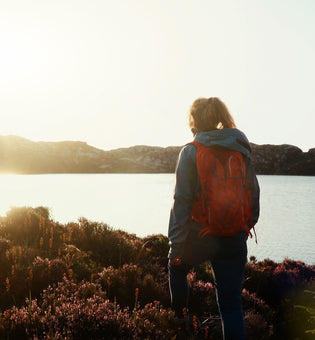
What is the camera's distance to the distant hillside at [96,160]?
165 m

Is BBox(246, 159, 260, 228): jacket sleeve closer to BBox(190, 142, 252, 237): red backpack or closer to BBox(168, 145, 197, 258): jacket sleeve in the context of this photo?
BBox(190, 142, 252, 237): red backpack

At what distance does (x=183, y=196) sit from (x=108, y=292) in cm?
244

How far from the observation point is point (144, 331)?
11.2 ft

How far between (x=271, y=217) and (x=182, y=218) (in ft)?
90.0

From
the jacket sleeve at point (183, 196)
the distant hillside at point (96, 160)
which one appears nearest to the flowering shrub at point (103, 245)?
the jacket sleeve at point (183, 196)

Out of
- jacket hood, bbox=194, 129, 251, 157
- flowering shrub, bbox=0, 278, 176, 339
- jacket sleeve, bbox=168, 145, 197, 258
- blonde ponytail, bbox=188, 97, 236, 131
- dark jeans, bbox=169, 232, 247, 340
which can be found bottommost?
flowering shrub, bbox=0, 278, 176, 339

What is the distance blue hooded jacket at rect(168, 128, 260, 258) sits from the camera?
109 inches

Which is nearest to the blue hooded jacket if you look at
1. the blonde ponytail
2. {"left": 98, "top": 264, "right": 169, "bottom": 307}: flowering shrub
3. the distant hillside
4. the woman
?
the woman

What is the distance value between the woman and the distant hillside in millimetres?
169067

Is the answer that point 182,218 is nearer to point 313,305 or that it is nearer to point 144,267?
point 144,267

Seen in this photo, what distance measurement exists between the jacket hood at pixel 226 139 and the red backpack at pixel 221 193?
46mm

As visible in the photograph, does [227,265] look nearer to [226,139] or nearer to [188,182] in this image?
[188,182]

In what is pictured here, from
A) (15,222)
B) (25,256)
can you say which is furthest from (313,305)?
(15,222)

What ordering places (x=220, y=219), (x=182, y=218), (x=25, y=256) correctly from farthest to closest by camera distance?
(x=25, y=256) < (x=182, y=218) < (x=220, y=219)
